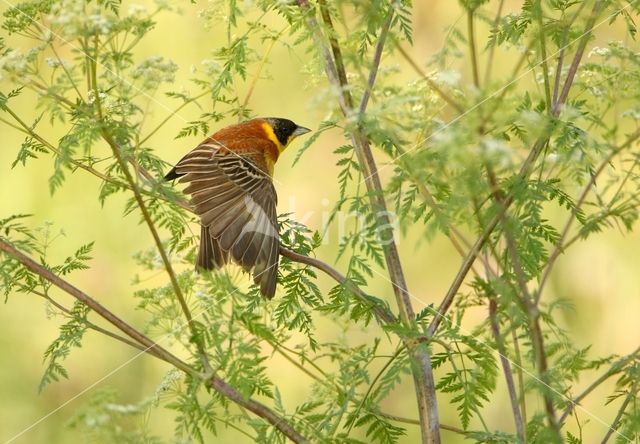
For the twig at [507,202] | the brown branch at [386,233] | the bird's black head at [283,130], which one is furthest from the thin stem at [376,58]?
the bird's black head at [283,130]

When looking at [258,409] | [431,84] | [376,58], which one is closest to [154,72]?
[376,58]

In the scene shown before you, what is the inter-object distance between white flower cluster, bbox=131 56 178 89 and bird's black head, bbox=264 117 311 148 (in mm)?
1856

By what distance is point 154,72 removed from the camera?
228cm

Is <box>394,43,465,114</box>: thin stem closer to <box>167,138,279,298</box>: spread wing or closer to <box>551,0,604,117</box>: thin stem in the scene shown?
<box>551,0,604,117</box>: thin stem

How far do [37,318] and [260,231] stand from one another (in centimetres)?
233

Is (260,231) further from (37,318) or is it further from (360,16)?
(37,318)

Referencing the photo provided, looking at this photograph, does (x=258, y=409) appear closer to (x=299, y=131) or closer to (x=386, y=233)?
(x=386, y=233)

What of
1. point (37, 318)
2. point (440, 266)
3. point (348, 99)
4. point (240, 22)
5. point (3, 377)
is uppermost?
point (240, 22)

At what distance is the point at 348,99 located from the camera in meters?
2.41

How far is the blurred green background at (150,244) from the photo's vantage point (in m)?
4.49

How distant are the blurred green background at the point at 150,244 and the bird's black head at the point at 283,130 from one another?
0.13m

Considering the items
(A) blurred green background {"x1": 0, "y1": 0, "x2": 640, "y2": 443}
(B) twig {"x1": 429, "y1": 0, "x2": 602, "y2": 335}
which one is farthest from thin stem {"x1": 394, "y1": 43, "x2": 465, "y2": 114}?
(A) blurred green background {"x1": 0, "y1": 0, "x2": 640, "y2": 443}

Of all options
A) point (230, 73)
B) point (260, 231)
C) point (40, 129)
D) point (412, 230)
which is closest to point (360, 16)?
point (230, 73)

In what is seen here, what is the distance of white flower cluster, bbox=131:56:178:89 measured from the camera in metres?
2.26
